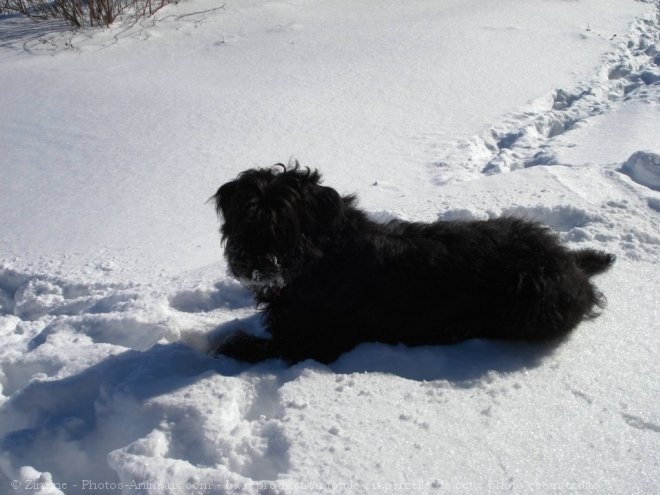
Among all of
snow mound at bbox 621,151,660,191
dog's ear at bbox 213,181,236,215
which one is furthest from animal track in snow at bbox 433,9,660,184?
dog's ear at bbox 213,181,236,215

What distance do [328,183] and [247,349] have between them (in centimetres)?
300

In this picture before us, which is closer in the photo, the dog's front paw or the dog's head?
the dog's head

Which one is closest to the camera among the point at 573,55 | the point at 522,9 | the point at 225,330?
the point at 225,330

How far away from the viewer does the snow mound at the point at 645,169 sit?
5.55 meters

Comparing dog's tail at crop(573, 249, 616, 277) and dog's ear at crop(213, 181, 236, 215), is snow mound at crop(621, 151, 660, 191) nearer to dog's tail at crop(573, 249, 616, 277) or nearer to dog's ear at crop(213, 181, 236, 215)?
dog's tail at crop(573, 249, 616, 277)

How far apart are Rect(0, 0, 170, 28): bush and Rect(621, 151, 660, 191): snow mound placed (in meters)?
8.22

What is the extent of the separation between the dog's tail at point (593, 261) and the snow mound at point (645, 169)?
5.83ft

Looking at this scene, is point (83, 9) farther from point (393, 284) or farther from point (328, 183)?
point (393, 284)

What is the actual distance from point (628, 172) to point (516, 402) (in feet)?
11.8

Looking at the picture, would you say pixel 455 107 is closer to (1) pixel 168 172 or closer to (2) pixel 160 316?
(1) pixel 168 172

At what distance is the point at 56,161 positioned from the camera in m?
6.83

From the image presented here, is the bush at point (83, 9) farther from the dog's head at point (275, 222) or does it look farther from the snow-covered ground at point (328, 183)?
the dog's head at point (275, 222)

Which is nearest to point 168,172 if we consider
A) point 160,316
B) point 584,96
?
point 160,316

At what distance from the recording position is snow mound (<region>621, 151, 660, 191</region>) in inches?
218
